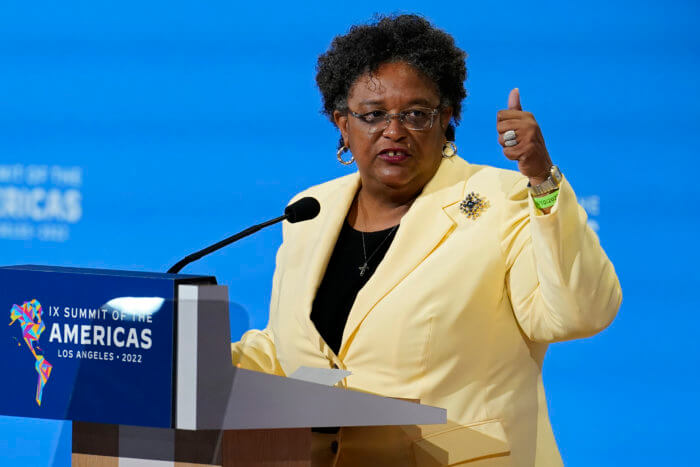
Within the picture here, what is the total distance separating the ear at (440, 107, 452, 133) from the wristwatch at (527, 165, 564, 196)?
45cm

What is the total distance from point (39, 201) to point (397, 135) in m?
1.91

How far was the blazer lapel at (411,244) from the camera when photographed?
1.96 meters

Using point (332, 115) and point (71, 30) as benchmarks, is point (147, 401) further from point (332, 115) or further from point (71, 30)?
point (71, 30)

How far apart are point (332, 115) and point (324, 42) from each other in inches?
45.8

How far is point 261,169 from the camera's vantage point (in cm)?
346

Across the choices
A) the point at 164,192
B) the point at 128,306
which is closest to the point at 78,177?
the point at 164,192

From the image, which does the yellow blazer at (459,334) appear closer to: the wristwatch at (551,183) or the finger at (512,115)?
the wristwatch at (551,183)

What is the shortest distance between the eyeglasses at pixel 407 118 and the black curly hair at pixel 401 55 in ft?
0.27

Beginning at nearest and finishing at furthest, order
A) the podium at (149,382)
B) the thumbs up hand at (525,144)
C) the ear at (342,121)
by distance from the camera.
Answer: the podium at (149,382) → the thumbs up hand at (525,144) → the ear at (342,121)

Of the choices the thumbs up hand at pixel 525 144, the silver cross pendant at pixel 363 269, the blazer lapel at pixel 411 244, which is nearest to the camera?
the thumbs up hand at pixel 525 144

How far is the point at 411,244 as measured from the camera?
2.00 metres

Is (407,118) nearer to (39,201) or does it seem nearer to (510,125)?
(510,125)

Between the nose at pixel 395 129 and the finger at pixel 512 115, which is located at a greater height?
the nose at pixel 395 129

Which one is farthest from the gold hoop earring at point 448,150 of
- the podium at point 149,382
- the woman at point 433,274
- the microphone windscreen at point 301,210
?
the podium at point 149,382
